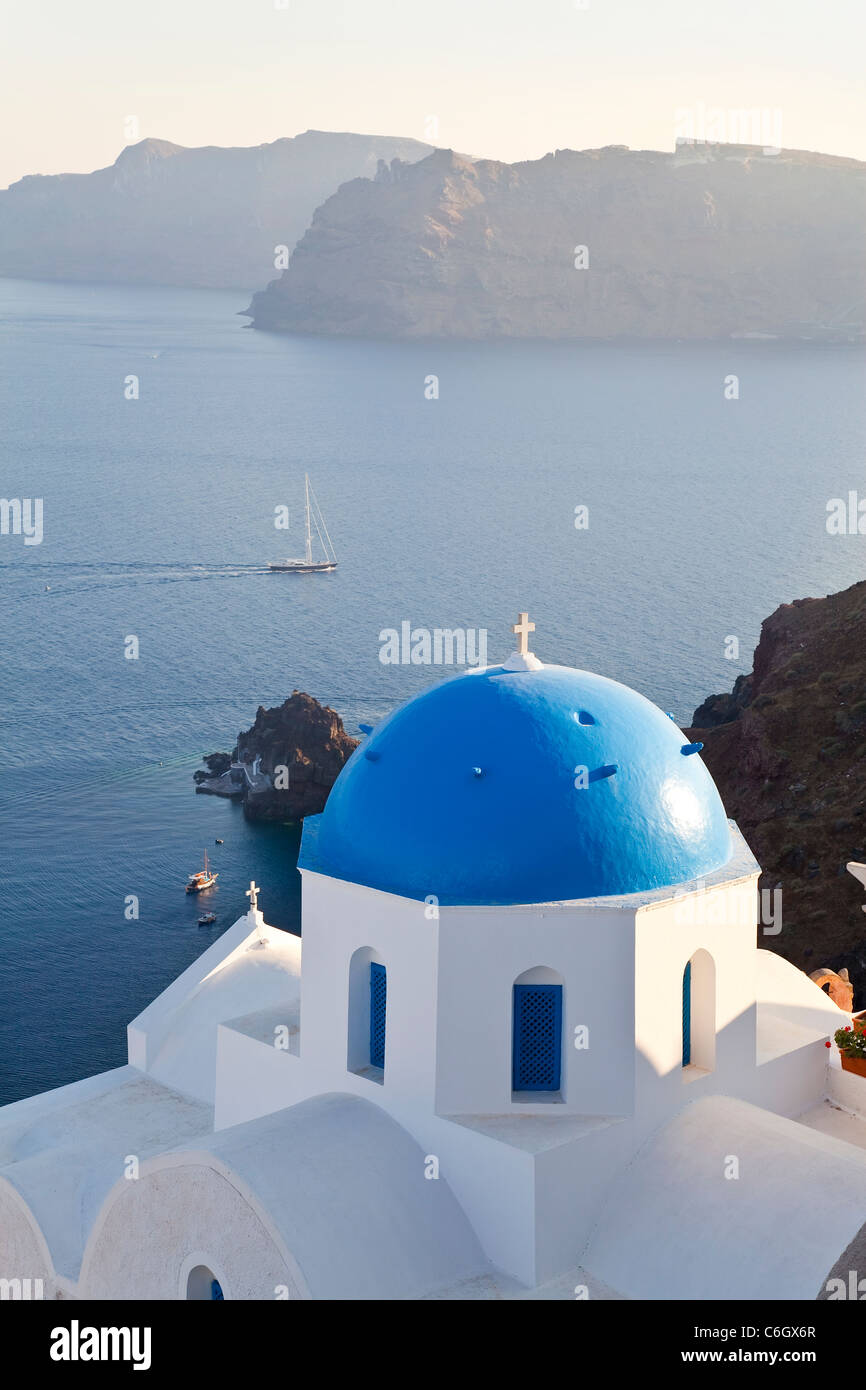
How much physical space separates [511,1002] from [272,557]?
243 ft

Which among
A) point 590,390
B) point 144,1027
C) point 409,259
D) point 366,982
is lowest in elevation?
point 144,1027

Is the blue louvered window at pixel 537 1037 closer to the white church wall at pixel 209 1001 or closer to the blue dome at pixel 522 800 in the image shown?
the blue dome at pixel 522 800

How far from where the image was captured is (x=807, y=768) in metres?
44.9

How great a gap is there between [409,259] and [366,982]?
17955 cm

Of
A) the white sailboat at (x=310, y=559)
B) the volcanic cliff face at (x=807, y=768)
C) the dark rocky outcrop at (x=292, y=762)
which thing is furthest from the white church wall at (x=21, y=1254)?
the white sailboat at (x=310, y=559)

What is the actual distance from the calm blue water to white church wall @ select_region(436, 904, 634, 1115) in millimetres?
25559

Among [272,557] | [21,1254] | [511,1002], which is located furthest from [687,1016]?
[272,557]

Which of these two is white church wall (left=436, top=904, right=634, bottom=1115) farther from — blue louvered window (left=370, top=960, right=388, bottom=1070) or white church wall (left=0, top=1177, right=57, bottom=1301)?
white church wall (left=0, top=1177, right=57, bottom=1301)

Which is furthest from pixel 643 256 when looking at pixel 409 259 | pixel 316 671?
pixel 316 671

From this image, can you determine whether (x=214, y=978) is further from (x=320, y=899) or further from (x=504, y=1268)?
(x=504, y=1268)

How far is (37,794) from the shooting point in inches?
2226

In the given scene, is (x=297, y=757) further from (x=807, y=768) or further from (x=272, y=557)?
(x=272, y=557)

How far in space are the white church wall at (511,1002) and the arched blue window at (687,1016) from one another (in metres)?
1.08

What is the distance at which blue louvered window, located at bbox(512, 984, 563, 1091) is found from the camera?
14180mm
